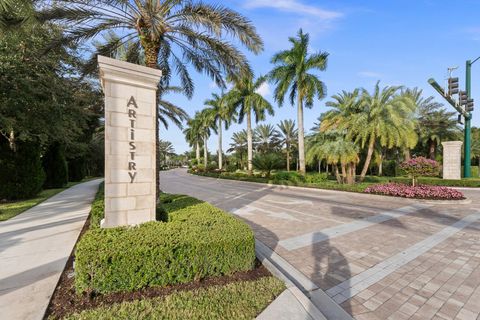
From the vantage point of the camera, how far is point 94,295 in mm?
3283

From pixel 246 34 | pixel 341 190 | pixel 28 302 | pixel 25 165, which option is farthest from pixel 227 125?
pixel 28 302

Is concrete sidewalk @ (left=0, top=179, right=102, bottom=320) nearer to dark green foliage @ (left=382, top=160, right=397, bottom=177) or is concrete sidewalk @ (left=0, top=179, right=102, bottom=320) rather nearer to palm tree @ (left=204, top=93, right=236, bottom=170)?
palm tree @ (left=204, top=93, right=236, bottom=170)

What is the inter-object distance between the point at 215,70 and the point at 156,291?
8.48 metres

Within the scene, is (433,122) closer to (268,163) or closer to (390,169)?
(390,169)

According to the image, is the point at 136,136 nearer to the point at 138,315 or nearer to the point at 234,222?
the point at 234,222

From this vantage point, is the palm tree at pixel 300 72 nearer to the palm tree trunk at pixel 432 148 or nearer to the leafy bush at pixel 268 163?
the leafy bush at pixel 268 163

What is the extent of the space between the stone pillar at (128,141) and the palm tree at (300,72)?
57.4 feet

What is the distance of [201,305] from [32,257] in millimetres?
4069

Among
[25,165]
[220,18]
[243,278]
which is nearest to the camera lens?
[243,278]

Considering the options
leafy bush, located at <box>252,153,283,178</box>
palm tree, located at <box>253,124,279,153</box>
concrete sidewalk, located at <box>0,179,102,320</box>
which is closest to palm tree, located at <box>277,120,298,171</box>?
palm tree, located at <box>253,124,279,153</box>

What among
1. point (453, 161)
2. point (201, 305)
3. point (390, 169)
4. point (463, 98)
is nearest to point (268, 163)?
point (463, 98)

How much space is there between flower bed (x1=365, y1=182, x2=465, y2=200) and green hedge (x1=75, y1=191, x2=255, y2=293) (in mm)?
11660

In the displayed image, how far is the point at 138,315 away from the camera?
282cm

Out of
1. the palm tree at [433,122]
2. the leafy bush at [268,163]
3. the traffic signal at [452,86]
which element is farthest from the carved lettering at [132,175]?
the palm tree at [433,122]
